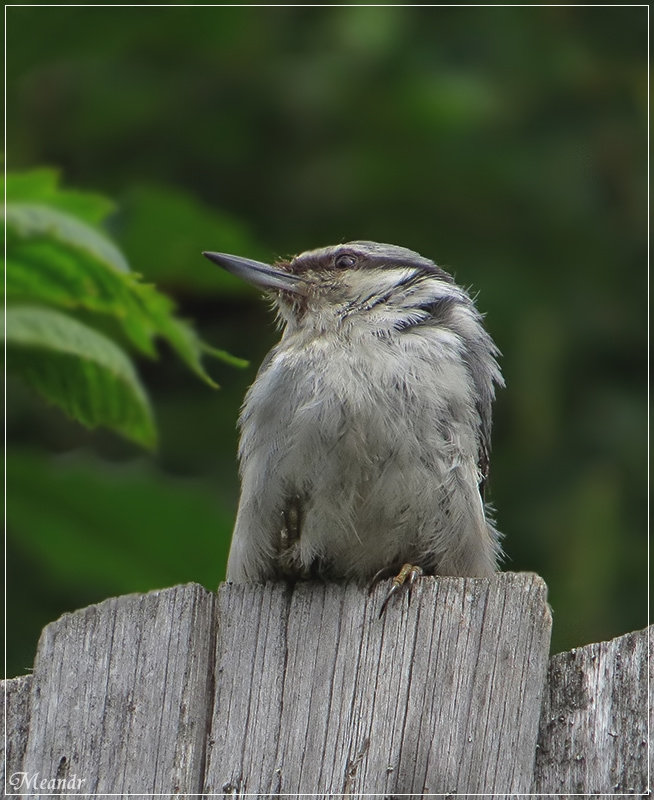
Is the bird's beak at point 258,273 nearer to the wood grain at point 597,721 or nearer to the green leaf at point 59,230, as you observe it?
the green leaf at point 59,230

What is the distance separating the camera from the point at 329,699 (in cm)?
265

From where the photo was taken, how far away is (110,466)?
174 inches

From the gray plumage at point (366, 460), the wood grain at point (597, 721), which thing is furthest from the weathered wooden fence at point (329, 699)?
the gray plumage at point (366, 460)

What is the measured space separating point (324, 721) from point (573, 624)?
3.64 m

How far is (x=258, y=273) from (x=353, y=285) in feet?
1.21

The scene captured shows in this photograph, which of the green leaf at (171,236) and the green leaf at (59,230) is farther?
the green leaf at (171,236)

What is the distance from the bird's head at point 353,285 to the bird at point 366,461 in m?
0.18

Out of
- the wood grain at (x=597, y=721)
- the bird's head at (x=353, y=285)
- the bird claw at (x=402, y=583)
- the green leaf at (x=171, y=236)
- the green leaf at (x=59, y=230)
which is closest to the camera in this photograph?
the wood grain at (x=597, y=721)

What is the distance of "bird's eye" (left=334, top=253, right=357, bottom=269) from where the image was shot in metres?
4.61

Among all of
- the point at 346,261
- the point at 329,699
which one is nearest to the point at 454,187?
the point at 346,261

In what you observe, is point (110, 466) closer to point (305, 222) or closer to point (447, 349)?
point (447, 349)

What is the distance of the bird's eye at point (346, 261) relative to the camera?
461 centimetres

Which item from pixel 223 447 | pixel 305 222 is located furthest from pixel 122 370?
pixel 305 222

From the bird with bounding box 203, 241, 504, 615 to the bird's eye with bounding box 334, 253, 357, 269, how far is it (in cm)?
68
